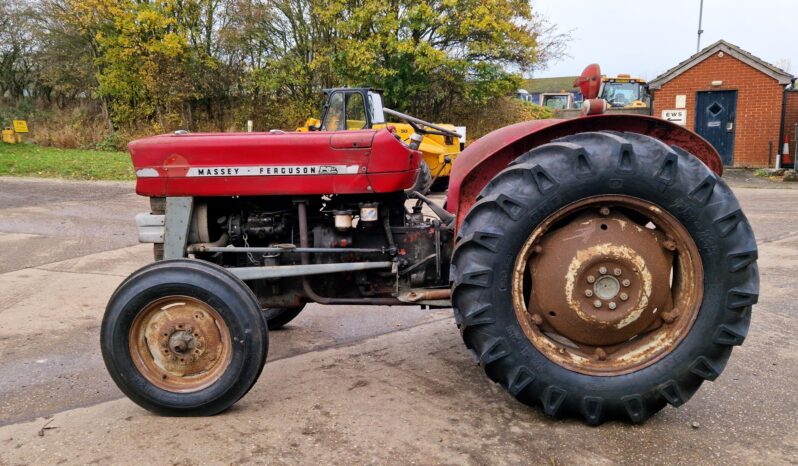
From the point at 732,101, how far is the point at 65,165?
18544mm

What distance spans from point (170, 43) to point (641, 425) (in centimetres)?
2216

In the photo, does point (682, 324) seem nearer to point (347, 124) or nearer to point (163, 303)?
point (163, 303)

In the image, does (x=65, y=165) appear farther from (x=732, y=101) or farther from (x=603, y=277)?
(x=732, y=101)

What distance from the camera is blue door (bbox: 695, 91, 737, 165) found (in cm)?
1778

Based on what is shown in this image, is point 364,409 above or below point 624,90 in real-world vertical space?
below

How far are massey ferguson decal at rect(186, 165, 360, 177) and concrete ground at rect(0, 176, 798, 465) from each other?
1123 millimetres

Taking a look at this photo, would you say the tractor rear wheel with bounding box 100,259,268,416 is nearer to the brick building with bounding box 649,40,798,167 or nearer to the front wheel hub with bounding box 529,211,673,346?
the front wheel hub with bounding box 529,211,673,346

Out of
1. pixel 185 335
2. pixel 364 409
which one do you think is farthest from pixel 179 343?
pixel 364 409

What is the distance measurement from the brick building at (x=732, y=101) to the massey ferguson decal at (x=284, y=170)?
683 inches

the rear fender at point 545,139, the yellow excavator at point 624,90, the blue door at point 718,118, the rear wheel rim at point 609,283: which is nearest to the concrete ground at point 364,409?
the rear wheel rim at point 609,283

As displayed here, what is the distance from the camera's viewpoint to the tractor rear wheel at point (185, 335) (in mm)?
2773

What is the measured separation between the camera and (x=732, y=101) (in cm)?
1769

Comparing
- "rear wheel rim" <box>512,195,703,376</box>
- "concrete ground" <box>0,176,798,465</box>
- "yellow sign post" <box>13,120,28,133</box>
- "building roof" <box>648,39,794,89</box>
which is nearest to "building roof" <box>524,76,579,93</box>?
"building roof" <box>648,39,794,89</box>

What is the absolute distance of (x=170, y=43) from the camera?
70.3 feet
